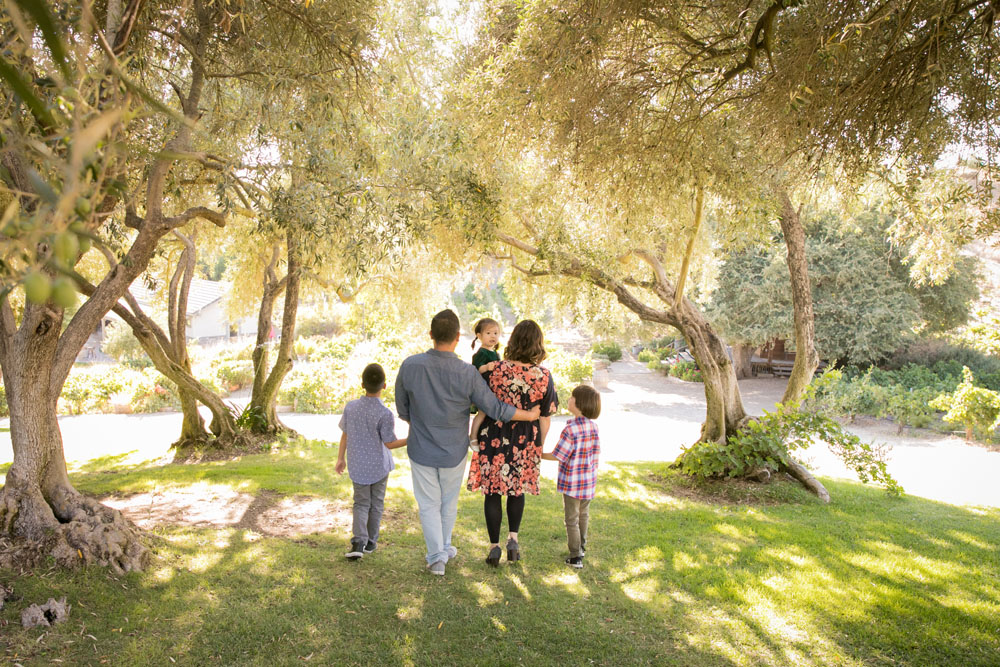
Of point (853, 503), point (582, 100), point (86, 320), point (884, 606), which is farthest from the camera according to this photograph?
point (853, 503)

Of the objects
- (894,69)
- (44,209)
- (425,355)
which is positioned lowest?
(425,355)

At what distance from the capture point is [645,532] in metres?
5.91

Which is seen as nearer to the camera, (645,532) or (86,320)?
(86,320)

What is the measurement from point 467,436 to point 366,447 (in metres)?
0.77

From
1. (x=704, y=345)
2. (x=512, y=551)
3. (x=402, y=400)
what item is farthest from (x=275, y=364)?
(x=512, y=551)

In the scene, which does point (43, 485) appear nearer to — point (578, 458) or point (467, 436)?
point (467, 436)

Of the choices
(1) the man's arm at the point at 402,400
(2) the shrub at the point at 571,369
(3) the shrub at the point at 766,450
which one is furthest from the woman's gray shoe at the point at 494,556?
(2) the shrub at the point at 571,369

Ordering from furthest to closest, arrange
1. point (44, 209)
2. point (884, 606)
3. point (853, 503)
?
1. point (853, 503)
2. point (884, 606)
3. point (44, 209)

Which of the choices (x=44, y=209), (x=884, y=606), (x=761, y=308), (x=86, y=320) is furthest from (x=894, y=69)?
(x=761, y=308)

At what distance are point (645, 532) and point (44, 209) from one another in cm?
567

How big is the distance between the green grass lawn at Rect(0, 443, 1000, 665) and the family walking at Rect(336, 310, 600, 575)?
1.11 ft

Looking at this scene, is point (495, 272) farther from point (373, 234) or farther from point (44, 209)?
point (44, 209)

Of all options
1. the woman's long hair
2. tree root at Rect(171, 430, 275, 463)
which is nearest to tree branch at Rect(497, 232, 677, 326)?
the woman's long hair

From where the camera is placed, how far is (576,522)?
465cm
